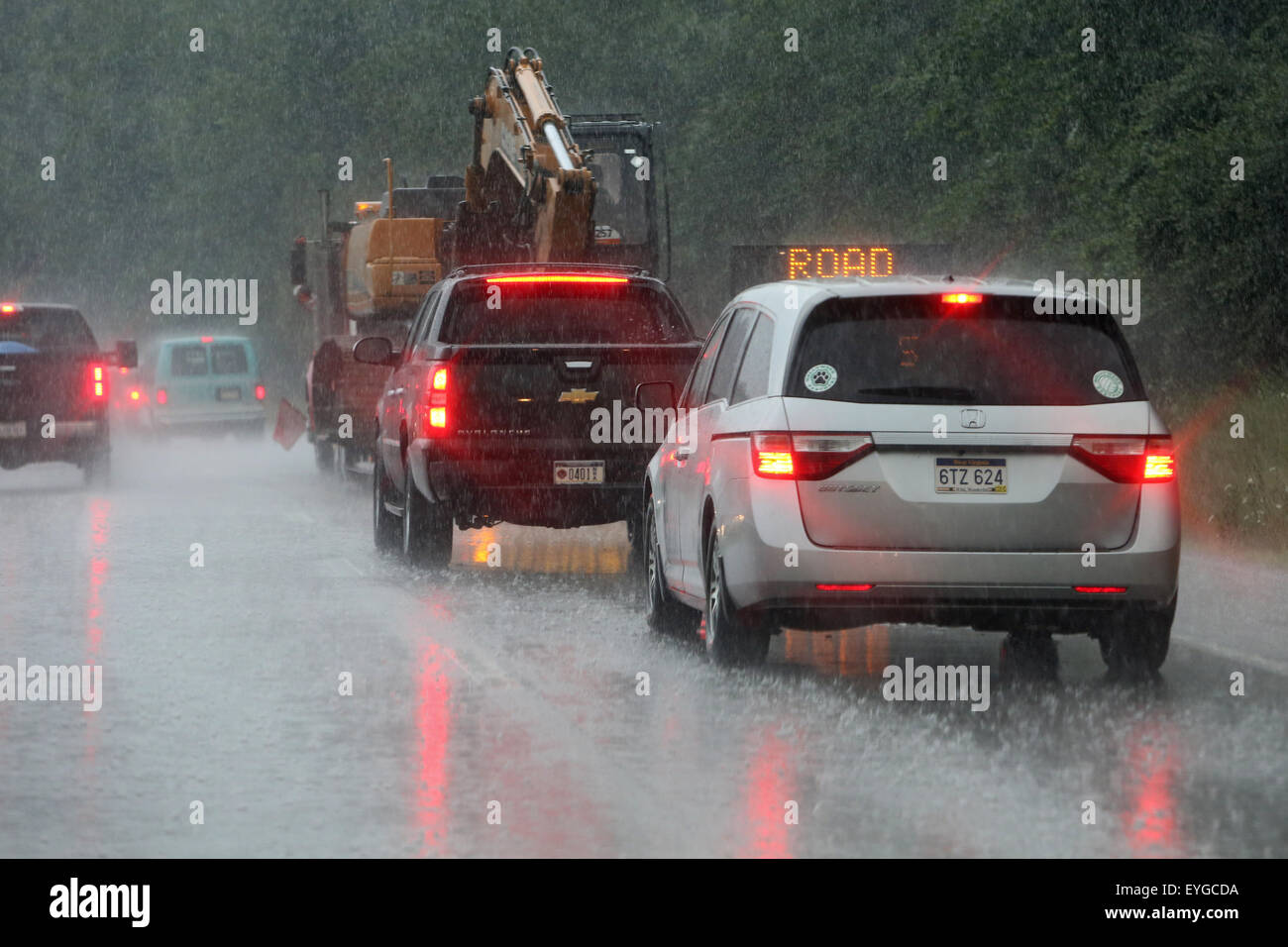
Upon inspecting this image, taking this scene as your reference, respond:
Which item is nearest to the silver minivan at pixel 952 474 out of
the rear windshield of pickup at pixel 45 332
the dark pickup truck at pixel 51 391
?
the dark pickup truck at pixel 51 391

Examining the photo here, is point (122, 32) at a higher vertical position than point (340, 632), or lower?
higher

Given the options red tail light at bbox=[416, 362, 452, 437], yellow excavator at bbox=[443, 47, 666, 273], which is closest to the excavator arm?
yellow excavator at bbox=[443, 47, 666, 273]

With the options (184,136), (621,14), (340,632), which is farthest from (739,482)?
(184,136)

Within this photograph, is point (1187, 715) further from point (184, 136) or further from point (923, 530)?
point (184, 136)

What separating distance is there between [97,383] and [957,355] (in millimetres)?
19114

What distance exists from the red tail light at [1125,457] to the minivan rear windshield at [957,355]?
20cm

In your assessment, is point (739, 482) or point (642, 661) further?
point (642, 661)

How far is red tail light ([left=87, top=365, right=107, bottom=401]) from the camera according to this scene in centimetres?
2838

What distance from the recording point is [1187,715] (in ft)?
33.3

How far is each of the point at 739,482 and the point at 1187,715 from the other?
215cm

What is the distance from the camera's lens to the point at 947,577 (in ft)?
34.3

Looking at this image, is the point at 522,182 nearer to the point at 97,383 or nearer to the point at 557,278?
the point at 97,383

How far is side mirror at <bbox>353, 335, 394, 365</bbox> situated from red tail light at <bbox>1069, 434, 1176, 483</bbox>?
28.4ft

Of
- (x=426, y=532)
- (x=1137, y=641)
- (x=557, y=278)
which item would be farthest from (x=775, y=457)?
(x=426, y=532)
